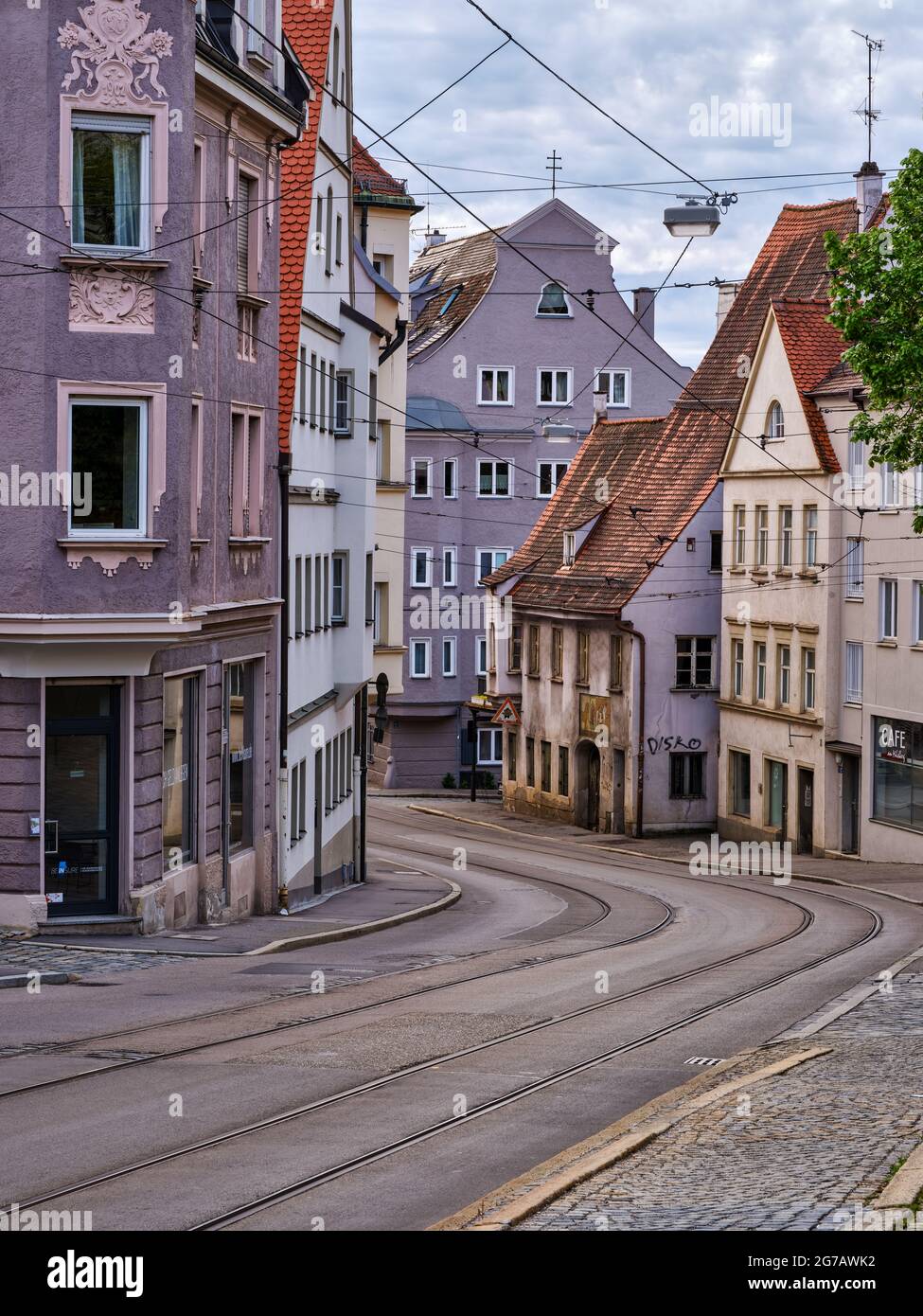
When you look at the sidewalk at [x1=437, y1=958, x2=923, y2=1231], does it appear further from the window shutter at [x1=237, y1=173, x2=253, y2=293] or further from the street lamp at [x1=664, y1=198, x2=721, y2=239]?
the street lamp at [x1=664, y1=198, x2=721, y2=239]

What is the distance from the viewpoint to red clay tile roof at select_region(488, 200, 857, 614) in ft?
189

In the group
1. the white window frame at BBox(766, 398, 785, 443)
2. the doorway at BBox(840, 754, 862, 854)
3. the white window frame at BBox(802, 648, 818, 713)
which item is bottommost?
the doorway at BBox(840, 754, 862, 854)

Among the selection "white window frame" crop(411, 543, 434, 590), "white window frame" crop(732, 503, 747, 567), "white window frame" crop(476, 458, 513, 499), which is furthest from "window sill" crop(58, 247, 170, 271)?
"white window frame" crop(476, 458, 513, 499)

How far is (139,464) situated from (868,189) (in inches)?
1431

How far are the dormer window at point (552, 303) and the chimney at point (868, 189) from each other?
20.8 m

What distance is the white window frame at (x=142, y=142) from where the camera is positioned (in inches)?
898

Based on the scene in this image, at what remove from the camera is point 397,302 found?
4388 centimetres

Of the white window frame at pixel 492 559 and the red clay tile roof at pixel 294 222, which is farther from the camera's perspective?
the white window frame at pixel 492 559

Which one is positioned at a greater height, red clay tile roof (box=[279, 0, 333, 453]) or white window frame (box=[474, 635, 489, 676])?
red clay tile roof (box=[279, 0, 333, 453])

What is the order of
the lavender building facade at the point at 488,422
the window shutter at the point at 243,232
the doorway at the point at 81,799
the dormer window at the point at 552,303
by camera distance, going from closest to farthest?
the doorway at the point at 81,799
the window shutter at the point at 243,232
the lavender building facade at the point at 488,422
the dormer window at the point at 552,303

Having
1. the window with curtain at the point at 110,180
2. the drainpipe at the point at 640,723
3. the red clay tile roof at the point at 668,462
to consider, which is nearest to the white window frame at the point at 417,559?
the red clay tile roof at the point at 668,462

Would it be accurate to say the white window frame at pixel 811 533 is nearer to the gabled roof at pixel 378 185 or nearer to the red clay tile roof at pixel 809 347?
the red clay tile roof at pixel 809 347

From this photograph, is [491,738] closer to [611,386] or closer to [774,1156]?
[611,386]

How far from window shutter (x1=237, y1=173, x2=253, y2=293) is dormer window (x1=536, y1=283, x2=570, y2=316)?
156ft
